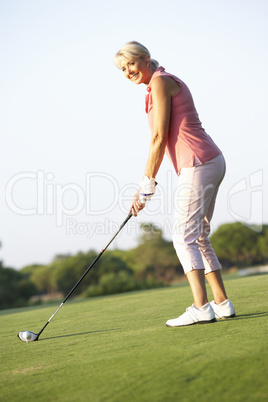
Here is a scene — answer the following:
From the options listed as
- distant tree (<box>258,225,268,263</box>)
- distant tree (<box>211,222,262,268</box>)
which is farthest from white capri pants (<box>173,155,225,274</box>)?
distant tree (<box>258,225,268,263</box>)

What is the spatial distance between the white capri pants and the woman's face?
2.45 feet

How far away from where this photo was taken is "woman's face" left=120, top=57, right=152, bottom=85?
3.37m

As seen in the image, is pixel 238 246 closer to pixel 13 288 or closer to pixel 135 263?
pixel 135 263

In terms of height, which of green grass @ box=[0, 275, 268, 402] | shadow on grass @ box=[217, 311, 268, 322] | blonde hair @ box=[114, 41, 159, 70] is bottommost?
green grass @ box=[0, 275, 268, 402]

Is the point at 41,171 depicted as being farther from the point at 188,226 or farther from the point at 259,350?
the point at 259,350

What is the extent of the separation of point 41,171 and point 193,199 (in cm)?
823

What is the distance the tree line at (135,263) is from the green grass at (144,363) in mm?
21106

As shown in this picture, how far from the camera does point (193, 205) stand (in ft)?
10.3

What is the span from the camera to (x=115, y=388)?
1.71m

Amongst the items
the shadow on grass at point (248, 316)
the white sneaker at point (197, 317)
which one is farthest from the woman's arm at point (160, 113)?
the shadow on grass at point (248, 316)

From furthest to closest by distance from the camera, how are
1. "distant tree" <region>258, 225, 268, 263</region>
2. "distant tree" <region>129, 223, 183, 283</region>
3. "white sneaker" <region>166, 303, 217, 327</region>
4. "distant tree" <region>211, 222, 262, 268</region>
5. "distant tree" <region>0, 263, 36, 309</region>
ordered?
"distant tree" <region>211, 222, 262, 268</region> → "distant tree" <region>258, 225, 268, 263</region> → "distant tree" <region>0, 263, 36, 309</region> → "distant tree" <region>129, 223, 183, 283</region> → "white sneaker" <region>166, 303, 217, 327</region>

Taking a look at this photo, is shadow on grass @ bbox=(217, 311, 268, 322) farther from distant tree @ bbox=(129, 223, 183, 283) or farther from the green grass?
distant tree @ bbox=(129, 223, 183, 283)

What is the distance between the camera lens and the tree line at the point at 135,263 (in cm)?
2491

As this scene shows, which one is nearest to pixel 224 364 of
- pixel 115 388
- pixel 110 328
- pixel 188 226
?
pixel 115 388
